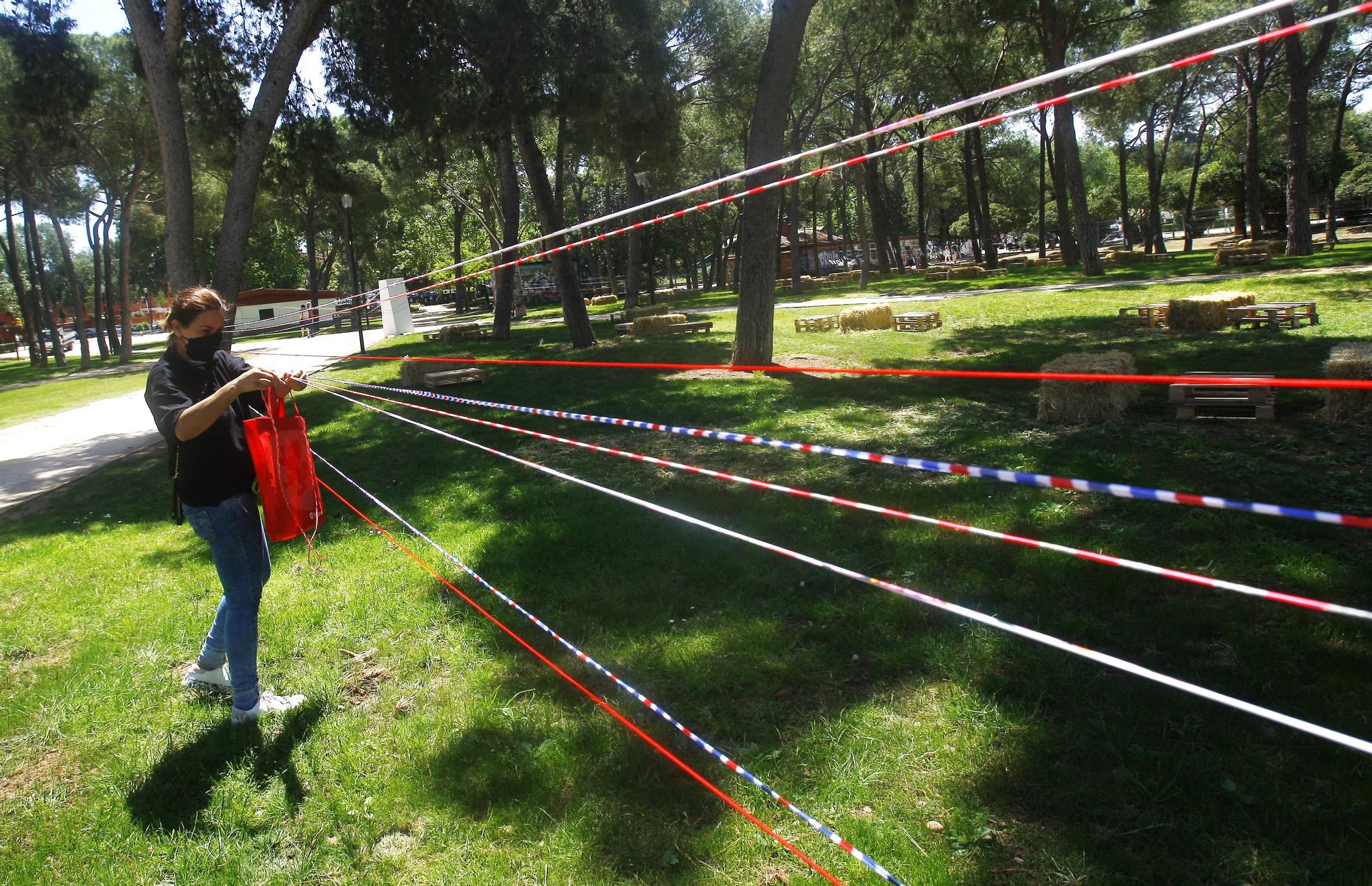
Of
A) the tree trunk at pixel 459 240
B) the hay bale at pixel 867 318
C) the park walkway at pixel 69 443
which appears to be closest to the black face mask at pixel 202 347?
the park walkway at pixel 69 443

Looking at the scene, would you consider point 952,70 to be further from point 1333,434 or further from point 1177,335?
point 1333,434

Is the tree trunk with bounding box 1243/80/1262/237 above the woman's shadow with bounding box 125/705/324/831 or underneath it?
→ above

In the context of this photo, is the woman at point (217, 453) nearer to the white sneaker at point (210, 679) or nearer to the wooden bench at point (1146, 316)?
the white sneaker at point (210, 679)

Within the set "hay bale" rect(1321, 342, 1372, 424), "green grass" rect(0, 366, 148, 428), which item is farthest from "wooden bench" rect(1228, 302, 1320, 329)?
"green grass" rect(0, 366, 148, 428)

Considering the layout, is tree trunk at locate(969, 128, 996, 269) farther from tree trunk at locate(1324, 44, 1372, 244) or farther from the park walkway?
the park walkway

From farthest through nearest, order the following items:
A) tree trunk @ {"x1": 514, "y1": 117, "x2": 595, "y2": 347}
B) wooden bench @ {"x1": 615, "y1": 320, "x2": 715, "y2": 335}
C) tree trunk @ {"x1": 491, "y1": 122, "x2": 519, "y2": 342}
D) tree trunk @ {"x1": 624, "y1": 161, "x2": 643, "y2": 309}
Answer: tree trunk @ {"x1": 624, "y1": 161, "x2": 643, "y2": 309} < wooden bench @ {"x1": 615, "y1": 320, "x2": 715, "y2": 335} < tree trunk @ {"x1": 491, "y1": 122, "x2": 519, "y2": 342} < tree trunk @ {"x1": 514, "y1": 117, "x2": 595, "y2": 347}

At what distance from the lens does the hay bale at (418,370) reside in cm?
1371

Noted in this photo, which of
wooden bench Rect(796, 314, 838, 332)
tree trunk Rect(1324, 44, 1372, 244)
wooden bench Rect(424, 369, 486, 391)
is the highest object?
tree trunk Rect(1324, 44, 1372, 244)

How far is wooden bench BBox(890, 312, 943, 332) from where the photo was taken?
1669 centimetres

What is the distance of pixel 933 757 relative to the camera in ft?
10.7

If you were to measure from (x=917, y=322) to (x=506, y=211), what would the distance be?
379 inches

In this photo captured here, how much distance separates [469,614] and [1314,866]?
12.8 feet

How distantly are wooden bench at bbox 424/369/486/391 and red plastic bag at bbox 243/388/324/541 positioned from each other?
8622 millimetres

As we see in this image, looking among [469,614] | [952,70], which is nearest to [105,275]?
[952,70]
